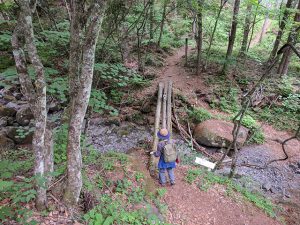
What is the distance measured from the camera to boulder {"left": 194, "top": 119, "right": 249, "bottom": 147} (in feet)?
33.8

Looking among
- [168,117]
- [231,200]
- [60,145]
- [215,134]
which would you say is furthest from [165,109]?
[60,145]

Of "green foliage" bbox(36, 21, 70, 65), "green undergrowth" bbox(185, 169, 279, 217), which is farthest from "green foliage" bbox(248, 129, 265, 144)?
"green foliage" bbox(36, 21, 70, 65)

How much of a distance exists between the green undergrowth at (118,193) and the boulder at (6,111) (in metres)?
4.49

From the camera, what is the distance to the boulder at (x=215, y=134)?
10.3 m

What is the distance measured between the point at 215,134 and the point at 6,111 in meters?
8.81

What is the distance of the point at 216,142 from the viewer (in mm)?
10328

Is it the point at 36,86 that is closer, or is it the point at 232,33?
the point at 36,86

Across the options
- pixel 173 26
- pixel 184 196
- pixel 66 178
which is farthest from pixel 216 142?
pixel 173 26

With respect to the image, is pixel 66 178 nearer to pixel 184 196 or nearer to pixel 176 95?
pixel 184 196

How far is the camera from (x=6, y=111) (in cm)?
922

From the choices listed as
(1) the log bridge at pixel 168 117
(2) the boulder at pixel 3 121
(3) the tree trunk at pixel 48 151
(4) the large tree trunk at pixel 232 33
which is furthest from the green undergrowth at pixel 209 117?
(3) the tree trunk at pixel 48 151

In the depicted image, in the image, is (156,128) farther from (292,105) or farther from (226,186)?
(292,105)

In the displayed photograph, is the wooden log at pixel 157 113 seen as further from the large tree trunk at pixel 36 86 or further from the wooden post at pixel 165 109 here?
the large tree trunk at pixel 36 86

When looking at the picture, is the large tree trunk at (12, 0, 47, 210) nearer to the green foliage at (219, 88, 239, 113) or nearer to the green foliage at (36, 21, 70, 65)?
the green foliage at (36, 21, 70, 65)
